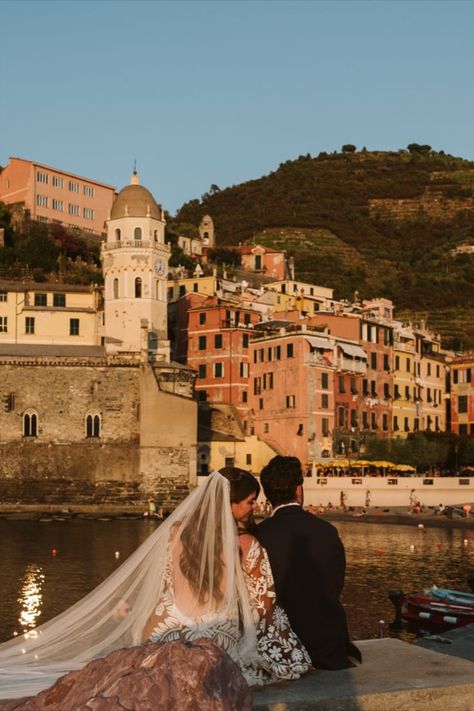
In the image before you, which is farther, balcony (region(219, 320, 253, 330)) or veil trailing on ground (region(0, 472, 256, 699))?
balcony (region(219, 320, 253, 330))

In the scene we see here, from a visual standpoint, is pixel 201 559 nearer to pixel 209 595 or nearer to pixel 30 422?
pixel 209 595

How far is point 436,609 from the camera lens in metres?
25.4

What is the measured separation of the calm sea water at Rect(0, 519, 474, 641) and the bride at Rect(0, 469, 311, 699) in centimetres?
1804

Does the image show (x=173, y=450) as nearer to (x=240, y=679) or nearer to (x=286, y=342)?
(x=286, y=342)

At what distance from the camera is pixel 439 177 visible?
187 meters

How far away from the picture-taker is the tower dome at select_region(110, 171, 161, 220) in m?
71.1

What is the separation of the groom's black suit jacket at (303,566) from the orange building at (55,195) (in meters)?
95.1

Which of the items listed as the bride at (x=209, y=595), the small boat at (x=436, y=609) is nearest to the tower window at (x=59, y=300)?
the small boat at (x=436, y=609)

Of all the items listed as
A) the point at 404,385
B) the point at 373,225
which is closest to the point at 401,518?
the point at 404,385

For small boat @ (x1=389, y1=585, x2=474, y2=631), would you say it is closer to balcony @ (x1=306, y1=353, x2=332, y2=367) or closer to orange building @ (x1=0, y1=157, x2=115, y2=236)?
balcony @ (x1=306, y1=353, x2=332, y2=367)

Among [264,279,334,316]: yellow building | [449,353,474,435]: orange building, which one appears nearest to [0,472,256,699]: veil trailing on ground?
[264,279,334,316]: yellow building

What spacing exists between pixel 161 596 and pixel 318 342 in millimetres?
62418

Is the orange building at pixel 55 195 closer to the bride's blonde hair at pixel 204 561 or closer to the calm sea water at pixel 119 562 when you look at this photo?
the calm sea water at pixel 119 562

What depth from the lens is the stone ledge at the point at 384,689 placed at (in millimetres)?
6367
